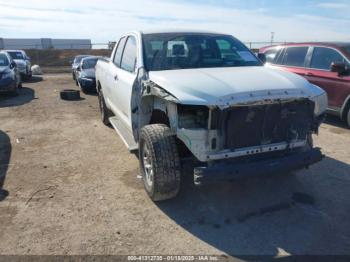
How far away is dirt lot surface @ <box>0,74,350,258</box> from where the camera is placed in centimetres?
351

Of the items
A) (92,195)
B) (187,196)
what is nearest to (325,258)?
(187,196)

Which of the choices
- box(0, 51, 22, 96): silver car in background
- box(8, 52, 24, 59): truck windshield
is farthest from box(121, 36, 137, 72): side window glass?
box(8, 52, 24, 59): truck windshield

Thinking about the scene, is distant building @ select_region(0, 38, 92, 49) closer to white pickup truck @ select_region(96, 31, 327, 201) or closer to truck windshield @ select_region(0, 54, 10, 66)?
truck windshield @ select_region(0, 54, 10, 66)

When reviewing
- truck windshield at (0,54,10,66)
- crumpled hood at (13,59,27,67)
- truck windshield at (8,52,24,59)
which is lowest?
crumpled hood at (13,59,27,67)

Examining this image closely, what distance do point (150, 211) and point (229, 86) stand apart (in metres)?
1.67

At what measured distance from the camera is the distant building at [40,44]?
4925 centimetres

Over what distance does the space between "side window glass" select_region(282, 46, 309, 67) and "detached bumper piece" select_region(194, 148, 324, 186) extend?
214 inches

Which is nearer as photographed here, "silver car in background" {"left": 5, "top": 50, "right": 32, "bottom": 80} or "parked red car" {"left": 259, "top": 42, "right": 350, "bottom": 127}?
"parked red car" {"left": 259, "top": 42, "right": 350, "bottom": 127}

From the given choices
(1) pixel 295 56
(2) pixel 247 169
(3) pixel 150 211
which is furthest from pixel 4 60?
(2) pixel 247 169

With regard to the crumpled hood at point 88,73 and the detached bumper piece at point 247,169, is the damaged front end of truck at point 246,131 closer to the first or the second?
the detached bumper piece at point 247,169

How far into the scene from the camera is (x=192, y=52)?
16.7ft

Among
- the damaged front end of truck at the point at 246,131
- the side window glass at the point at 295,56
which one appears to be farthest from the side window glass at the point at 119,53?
the side window glass at the point at 295,56

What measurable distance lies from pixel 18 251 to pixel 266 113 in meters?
2.79

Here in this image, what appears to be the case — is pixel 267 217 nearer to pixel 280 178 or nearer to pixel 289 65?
pixel 280 178
